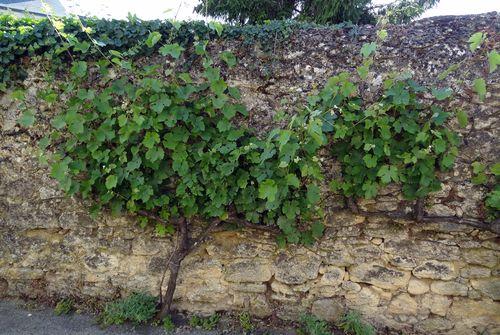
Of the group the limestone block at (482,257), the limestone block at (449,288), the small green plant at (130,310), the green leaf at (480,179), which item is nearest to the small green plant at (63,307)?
the small green plant at (130,310)

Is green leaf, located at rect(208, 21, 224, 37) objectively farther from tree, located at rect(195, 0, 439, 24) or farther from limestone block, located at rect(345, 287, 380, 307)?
tree, located at rect(195, 0, 439, 24)

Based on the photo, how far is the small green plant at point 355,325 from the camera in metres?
2.42

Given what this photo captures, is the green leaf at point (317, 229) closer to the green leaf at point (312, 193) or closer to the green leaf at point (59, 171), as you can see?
the green leaf at point (312, 193)

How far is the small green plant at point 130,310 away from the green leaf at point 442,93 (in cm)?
251

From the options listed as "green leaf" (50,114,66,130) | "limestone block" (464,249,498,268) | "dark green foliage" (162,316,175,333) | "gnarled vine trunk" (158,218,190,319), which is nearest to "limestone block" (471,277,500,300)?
"limestone block" (464,249,498,268)

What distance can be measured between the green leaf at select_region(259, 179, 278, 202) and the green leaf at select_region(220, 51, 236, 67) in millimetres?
870

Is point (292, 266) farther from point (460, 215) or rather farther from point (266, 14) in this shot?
point (266, 14)

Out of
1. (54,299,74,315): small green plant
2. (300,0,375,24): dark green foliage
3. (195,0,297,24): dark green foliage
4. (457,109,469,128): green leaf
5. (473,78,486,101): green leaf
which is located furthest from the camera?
(195,0,297,24): dark green foliage

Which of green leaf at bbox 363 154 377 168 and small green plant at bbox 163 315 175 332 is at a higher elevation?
green leaf at bbox 363 154 377 168

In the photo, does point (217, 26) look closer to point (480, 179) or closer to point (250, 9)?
point (480, 179)

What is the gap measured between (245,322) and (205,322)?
12.3 inches

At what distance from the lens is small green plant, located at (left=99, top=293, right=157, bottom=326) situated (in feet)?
8.34

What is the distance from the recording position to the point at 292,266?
2.55 m

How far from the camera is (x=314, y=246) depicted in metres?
2.53
